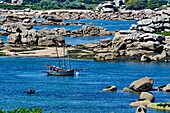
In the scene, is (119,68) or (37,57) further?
(37,57)

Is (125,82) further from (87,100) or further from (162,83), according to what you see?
(87,100)

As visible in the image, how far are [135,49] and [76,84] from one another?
3436cm

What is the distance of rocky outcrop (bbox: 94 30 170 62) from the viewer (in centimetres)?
11738

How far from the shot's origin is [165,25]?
151375 millimetres

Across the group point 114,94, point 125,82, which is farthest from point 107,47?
point 114,94

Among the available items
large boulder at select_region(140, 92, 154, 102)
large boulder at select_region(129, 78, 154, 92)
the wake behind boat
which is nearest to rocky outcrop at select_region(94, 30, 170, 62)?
the wake behind boat

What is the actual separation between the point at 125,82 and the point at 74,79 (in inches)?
309

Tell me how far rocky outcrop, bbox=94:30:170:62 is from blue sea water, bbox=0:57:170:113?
332 cm

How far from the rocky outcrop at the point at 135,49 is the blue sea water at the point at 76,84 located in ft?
10.9

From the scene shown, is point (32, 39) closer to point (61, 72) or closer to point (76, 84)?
point (61, 72)

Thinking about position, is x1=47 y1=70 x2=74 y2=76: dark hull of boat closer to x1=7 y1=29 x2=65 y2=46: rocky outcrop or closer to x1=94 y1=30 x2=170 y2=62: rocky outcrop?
x1=94 y1=30 x2=170 y2=62: rocky outcrop

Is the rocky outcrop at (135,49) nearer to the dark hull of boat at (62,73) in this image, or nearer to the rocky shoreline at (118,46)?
the rocky shoreline at (118,46)

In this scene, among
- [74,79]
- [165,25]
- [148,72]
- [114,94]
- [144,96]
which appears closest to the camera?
[144,96]

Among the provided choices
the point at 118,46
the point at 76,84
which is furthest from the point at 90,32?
the point at 76,84
